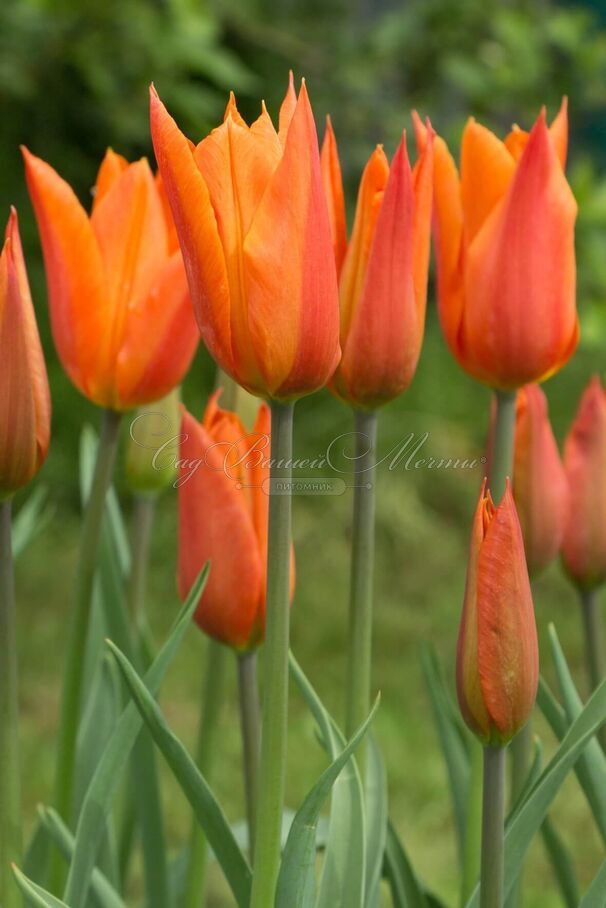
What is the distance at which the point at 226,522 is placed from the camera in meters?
0.86

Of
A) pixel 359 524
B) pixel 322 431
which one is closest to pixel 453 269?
pixel 359 524

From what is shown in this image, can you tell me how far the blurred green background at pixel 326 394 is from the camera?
258cm

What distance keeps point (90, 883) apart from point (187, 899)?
0.45ft

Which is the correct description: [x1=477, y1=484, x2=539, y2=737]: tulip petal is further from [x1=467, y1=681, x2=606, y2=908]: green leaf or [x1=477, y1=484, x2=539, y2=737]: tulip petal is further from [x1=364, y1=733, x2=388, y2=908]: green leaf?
[x1=364, y1=733, x2=388, y2=908]: green leaf

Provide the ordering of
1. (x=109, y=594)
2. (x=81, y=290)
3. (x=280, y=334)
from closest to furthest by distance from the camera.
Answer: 1. (x=280, y=334)
2. (x=81, y=290)
3. (x=109, y=594)

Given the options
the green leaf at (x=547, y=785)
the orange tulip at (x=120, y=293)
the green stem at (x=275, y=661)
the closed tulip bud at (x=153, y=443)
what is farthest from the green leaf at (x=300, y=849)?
the closed tulip bud at (x=153, y=443)

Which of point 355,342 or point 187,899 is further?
point 187,899

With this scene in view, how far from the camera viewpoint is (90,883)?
2.82ft

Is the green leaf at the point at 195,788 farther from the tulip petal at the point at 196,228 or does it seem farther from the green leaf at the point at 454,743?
the green leaf at the point at 454,743

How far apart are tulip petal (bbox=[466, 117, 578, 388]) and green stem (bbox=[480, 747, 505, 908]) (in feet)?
0.89

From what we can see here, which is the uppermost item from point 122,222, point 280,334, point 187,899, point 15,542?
point 122,222

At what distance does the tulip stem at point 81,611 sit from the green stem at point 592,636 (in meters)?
0.39

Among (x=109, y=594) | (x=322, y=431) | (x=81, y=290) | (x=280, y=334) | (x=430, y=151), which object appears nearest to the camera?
(x=280, y=334)

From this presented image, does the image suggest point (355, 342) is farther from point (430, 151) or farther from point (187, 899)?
point (187, 899)
